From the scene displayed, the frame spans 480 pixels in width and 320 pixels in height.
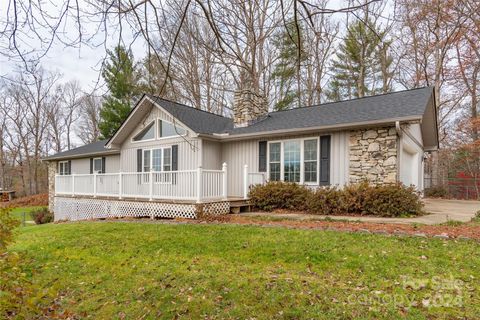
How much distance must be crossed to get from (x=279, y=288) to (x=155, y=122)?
1015cm

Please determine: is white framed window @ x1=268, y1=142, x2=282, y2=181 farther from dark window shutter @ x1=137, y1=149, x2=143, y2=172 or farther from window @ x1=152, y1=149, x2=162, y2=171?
dark window shutter @ x1=137, y1=149, x2=143, y2=172

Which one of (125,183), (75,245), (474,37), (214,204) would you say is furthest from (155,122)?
(474,37)

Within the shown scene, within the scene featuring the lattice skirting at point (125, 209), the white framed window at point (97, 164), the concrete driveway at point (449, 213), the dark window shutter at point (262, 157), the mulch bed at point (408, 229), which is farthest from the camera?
the white framed window at point (97, 164)

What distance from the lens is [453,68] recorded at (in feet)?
56.8

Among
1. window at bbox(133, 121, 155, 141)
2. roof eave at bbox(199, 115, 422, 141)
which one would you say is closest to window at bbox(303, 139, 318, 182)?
roof eave at bbox(199, 115, 422, 141)

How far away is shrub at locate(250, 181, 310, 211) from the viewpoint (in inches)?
353

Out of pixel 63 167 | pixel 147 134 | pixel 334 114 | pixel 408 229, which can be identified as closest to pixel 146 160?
pixel 147 134

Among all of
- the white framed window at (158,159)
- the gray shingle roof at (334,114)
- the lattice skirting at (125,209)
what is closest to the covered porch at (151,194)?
the lattice skirting at (125,209)

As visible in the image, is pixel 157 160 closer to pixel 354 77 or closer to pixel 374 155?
pixel 374 155

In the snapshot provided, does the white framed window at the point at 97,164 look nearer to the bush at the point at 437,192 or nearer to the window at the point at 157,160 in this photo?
the window at the point at 157,160

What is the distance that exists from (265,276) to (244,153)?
733 centimetres

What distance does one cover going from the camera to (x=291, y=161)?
9836 mm

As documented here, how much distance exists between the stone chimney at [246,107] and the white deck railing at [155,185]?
3.28 metres

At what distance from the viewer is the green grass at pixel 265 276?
3057 mm
